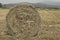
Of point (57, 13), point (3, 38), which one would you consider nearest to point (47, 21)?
point (57, 13)

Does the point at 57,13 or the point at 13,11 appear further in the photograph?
the point at 57,13

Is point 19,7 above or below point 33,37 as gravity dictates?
above

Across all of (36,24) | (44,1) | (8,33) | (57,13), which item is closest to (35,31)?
(36,24)

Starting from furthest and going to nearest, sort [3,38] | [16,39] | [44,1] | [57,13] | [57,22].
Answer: [44,1] → [57,13] → [57,22] → [3,38] → [16,39]

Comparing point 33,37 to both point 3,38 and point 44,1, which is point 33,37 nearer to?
point 3,38

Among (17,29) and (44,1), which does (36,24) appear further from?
(44,1)

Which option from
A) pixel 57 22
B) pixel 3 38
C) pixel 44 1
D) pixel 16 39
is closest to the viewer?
pixel 16 39
